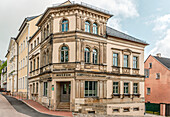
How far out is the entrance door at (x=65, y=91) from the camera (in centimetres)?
2125

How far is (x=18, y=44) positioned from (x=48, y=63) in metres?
23.8

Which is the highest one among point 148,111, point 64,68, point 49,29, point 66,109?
point 49,29

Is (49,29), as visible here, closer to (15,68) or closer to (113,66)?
(113,66)

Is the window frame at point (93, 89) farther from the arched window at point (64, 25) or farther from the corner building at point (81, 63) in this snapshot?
the arched window at point (64, 25)

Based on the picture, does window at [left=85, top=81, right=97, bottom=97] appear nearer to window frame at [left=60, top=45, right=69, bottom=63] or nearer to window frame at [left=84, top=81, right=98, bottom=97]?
window frame at [left=84, top=81, right=98, bottom=97]

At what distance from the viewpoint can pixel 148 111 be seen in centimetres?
3155

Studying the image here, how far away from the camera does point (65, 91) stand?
2141 centimetres

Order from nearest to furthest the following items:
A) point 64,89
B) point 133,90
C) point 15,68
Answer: point 64,89
point 133,90
point 15,68

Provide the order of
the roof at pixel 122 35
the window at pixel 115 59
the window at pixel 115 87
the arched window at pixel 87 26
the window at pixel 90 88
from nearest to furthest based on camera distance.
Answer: the window at pixel 90 88
the arched window at pixel 87 26
the window at pixel 115 87
the window at pixel 115 59
the roof at pixel 122 35

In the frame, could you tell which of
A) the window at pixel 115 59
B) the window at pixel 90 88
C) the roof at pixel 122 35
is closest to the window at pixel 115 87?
the window at pixel 115 59

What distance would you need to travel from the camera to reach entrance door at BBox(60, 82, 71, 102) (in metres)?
21.2

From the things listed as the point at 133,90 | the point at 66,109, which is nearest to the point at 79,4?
the point at 66,109

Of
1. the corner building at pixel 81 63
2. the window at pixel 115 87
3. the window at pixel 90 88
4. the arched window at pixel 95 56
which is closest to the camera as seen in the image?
the corner building at pixel 81 63

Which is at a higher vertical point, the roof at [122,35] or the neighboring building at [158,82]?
the roof at [122,35]
